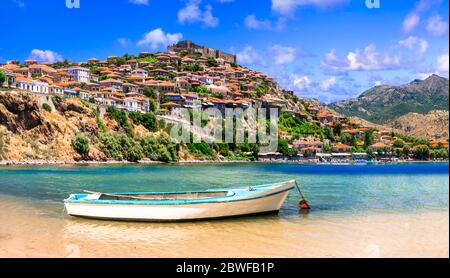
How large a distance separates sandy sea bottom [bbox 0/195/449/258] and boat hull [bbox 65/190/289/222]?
251 mm

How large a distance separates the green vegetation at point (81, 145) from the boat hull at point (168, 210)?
41276 millimetres

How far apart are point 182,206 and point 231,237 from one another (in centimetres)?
233

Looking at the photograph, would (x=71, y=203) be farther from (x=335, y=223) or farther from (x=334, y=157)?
(x=334, y=157)

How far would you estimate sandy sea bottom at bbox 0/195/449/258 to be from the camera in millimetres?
10648

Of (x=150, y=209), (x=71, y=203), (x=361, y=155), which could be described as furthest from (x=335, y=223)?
(x=361, y=155)

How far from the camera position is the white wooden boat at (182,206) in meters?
13.9

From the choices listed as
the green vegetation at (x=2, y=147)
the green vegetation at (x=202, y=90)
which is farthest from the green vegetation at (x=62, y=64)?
the green vegetation at (x=2, y=147)

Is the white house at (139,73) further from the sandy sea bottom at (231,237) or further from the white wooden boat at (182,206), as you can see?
the white wooden boat at (182,206)

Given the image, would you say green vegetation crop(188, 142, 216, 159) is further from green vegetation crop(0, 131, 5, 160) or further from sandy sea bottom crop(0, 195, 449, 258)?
sandy sea bottom crop(0, 195, 449, 258)

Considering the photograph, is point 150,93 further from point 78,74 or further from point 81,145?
point 81,145

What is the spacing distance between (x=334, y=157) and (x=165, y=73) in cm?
3958

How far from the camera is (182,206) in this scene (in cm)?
1384

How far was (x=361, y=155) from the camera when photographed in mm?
91250

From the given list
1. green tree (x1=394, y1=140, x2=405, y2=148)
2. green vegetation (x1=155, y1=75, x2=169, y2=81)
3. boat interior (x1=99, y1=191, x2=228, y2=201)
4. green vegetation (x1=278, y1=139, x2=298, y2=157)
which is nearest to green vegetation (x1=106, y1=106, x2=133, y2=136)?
green vegetation (x1=278, y1=139, x2=298, y2=157)
